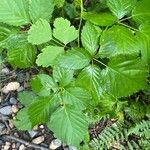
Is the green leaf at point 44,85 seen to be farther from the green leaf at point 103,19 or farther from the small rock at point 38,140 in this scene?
the small rock at point 38,140

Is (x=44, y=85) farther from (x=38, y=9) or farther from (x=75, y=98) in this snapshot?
(x=38, y=9)

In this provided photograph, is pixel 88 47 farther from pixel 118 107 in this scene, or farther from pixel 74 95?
pixel 118 107

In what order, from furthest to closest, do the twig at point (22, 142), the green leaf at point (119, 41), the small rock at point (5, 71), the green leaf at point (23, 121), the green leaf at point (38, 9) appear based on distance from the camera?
the small rock at point (5, 71) → the twig at point (22, 142) → the green leaf at point (23, 121) → the green leaf at point (38, 9) → the green leaf at point (119, 41)

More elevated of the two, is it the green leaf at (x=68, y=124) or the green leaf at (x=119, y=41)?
the green leaf at (x=119, y=41)

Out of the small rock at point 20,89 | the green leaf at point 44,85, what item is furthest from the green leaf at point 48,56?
the small rock at point 20,89

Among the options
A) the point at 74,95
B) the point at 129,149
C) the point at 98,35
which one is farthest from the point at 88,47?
the point at 129,149
